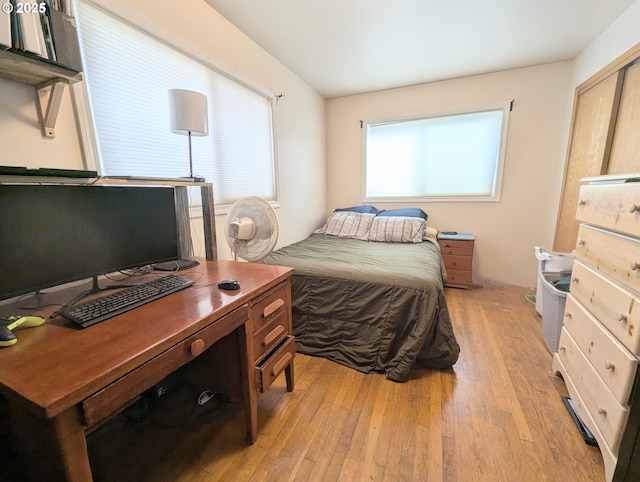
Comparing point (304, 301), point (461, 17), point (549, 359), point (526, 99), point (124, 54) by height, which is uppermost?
point (461, 17)

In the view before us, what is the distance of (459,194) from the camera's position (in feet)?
10.9

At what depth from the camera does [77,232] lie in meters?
1.01

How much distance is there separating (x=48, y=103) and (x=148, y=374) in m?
1.22

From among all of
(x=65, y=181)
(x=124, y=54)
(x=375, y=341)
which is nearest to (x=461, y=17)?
(x=124, y=54)

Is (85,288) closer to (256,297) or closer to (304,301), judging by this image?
(256,297)

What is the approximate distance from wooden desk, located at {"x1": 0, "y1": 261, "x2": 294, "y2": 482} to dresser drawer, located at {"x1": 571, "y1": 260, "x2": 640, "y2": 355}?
1.44 m

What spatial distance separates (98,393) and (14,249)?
0.61 meters

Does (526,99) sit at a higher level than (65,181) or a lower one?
higher

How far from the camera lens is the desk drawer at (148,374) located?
626mm

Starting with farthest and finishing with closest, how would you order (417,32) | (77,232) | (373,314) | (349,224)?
(349,224), (417,32), (373,314), (77,232)

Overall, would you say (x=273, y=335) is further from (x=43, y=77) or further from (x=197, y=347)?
(x=43, y=77)

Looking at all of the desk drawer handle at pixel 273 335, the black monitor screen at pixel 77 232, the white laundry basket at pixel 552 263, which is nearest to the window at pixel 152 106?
the black monitor screen at pixel 77 232

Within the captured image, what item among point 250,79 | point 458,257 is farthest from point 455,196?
point 250,79

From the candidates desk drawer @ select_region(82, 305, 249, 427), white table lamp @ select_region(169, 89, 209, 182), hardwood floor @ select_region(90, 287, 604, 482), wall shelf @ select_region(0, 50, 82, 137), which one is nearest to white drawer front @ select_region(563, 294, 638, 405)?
hardwood floor @ select_region(90, 287, 604, 482)
